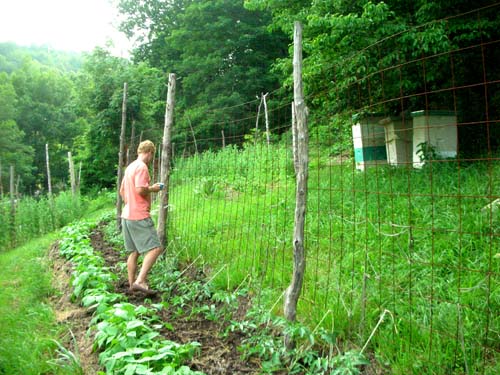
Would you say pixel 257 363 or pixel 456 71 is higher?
pixel 456 71

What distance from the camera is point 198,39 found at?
24391 millimetres

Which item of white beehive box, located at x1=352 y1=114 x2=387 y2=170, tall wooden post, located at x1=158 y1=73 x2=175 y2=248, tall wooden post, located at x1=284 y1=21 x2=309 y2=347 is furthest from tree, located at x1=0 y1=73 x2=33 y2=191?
tall wooden post, located at x1=284 y1=21 x2=309 y2=347

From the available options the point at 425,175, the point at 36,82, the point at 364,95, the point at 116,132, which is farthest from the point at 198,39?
the point at 36,82

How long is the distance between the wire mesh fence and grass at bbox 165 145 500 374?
0.01 meters

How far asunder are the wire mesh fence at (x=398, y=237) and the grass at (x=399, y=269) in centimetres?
1

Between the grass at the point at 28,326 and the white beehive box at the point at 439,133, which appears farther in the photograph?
the white beehive box at the point at 439,133

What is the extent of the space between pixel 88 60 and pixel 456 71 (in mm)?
16873

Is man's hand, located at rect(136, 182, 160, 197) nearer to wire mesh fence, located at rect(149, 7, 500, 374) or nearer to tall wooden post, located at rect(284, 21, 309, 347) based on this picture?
wire mesh fence, located at rect(149, 7, 500, 374)

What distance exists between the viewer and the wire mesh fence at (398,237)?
2.56 m

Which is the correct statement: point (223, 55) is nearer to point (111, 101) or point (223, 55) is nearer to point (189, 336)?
point (111, 101)

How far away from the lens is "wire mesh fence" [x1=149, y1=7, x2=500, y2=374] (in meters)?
2.56

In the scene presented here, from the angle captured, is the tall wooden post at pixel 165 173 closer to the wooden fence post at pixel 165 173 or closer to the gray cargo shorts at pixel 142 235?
the wooden fence post at pixel 165 173

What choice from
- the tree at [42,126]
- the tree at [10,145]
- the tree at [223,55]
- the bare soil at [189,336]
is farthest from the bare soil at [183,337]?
the tree at [42,126]

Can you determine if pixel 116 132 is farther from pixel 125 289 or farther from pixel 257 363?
pixel 257 363
